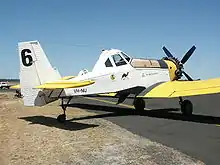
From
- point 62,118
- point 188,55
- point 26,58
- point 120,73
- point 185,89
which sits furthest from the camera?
point 188,55

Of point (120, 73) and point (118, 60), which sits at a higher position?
point (118, 60)

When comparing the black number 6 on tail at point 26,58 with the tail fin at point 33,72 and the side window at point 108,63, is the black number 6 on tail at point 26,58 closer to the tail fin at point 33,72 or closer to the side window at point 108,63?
the tail fin at point 33,72

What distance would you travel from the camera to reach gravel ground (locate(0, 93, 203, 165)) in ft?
27.0

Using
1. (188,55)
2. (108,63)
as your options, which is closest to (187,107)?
(108,63)

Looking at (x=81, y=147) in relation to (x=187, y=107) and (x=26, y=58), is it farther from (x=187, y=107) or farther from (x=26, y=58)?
(x=187, y=107)

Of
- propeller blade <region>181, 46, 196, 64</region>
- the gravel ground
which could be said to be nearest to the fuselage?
the gravel ground

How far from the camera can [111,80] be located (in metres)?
16.6

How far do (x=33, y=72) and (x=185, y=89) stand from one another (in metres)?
7.18

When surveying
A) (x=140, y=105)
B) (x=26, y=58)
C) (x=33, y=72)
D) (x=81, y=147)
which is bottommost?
(x=140, y=105)

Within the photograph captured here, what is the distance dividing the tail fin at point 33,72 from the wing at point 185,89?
16.3 ft

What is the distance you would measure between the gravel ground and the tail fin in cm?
130

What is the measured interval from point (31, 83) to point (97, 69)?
370cm

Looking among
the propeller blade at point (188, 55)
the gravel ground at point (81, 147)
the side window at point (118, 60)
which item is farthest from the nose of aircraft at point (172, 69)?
the gravel ground at point (81, 147)

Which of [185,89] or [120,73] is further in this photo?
[120,73]
